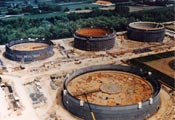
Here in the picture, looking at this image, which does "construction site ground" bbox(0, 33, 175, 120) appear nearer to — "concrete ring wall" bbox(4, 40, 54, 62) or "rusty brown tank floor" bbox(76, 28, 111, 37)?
"concrete ring wall" bbox(4, 40, 54, 62)

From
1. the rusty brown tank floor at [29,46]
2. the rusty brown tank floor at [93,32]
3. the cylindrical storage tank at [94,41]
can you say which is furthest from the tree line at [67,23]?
the cylindrical storage tank at [94,41]

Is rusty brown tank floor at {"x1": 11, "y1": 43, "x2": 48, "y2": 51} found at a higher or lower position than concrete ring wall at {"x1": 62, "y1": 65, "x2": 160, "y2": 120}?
higher

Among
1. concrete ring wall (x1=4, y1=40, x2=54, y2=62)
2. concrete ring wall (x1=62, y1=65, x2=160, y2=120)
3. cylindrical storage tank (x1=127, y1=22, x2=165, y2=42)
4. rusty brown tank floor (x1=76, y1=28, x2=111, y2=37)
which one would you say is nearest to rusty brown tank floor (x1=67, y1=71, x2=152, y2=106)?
concrete ring wall (x1=62, y1=65, x2=160, y2=120)

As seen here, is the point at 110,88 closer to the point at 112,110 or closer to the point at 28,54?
the point at 112,110

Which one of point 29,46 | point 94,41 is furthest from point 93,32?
point 29,46

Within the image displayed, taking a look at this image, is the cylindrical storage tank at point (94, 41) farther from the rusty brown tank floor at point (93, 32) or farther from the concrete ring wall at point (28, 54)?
the concrete ring wall at point (28, 54)

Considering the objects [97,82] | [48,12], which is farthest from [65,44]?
[48,12]
